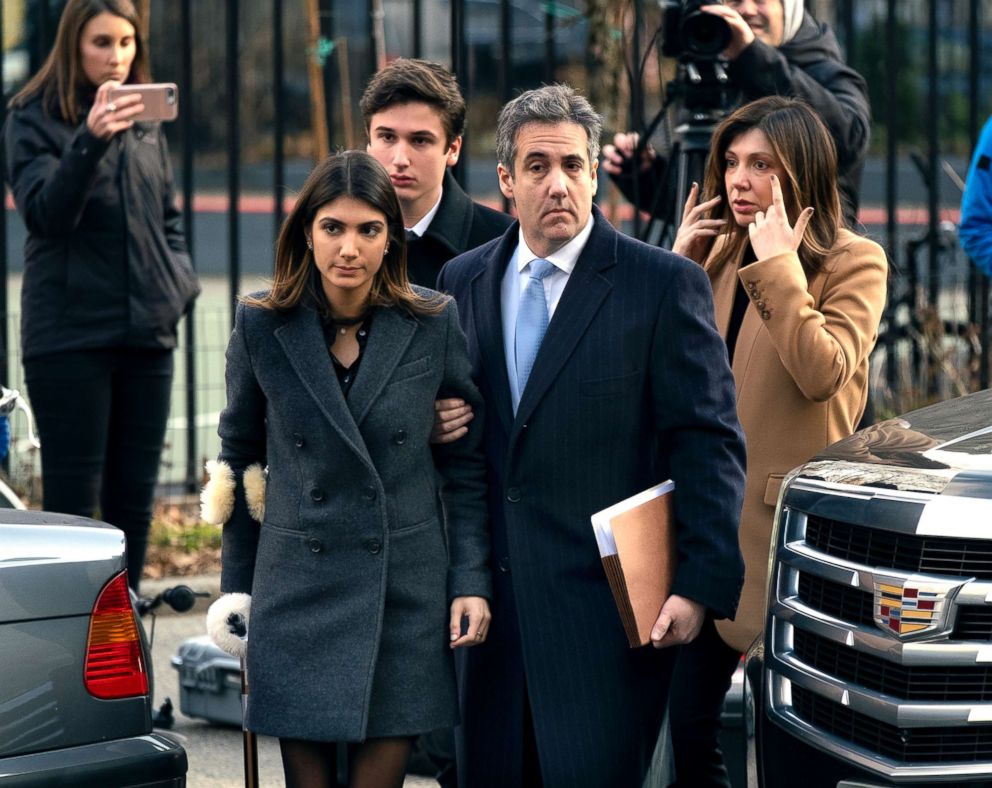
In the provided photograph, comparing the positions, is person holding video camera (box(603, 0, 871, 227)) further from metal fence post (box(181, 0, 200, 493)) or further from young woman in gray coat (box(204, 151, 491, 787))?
metal fence post (box(181, 0, 200, 493))

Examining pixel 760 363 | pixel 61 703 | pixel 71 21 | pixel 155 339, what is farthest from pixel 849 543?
pixel 71 21

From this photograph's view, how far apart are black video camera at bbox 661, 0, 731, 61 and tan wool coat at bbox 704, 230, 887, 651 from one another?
3.95ft

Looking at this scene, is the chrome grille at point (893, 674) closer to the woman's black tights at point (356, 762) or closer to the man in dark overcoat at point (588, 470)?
the man in dark overcoat at point (588, 470)

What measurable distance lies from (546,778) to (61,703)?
100 centimetres

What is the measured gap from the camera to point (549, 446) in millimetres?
3549

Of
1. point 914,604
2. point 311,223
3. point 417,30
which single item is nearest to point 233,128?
point 417,30

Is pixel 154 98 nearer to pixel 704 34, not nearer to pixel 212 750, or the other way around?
pixel 704 34

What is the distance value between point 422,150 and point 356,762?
1.63m

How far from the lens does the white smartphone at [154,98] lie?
5441mm

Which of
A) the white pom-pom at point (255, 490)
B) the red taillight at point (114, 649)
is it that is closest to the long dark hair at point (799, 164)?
the white pom-pom at point (255, 490)

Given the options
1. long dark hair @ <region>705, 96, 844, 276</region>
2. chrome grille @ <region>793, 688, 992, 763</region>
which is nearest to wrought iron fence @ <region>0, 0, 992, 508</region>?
long dark hair @ <region>705, 96, 844, 276</region>

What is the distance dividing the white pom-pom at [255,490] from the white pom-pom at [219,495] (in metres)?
0.04

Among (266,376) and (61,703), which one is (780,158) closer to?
(266,376)

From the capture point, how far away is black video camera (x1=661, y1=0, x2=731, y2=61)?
16.9ft
